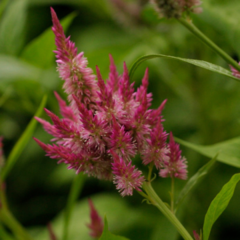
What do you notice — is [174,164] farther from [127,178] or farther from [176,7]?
[176,7]

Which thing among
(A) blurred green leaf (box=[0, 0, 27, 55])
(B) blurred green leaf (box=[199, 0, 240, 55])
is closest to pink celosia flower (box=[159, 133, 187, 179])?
(B) blurred green leaf (box=[199, 0, 240, 55])

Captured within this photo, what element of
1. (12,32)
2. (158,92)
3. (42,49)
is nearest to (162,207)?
(42,49)

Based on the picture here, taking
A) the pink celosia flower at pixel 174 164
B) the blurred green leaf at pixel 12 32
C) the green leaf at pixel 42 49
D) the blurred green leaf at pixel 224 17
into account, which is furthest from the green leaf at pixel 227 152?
the blurred green leaf at pixel 12 32

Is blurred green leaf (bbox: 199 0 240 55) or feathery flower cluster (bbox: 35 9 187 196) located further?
blurred green leaf (bbox: 199 0 240 55)

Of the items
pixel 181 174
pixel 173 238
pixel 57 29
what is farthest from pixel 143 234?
pixel 57 29

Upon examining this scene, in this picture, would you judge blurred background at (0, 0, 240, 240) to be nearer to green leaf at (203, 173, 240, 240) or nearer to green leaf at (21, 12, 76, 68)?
green leaf at (21, 12, 76, 68)

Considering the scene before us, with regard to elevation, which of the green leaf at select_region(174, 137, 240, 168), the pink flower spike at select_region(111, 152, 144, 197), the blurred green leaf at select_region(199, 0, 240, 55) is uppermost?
the blurred green leaf at select_region(199, 0, 240, 55)

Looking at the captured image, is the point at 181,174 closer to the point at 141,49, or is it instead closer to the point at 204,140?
the point at 204,140
